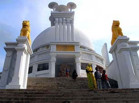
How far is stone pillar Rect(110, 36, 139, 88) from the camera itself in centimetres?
1001

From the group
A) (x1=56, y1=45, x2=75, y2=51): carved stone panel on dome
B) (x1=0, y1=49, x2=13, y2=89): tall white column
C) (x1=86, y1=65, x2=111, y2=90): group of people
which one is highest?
(x1=56, y1=45, x2=75, y2=51): carved stone panel on dome

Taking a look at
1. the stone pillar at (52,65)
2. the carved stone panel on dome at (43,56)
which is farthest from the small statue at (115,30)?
the carved stone panel on dome at (43,56)

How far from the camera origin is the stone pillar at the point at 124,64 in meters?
10.0

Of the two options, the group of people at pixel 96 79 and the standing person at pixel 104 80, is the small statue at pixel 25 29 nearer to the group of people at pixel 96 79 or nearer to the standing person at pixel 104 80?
the group of people at pixel 96 79

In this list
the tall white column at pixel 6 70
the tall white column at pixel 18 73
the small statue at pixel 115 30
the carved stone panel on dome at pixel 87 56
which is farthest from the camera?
the carved stone panel on dome at pixel 87 56

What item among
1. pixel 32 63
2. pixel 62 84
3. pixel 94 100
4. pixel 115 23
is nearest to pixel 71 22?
pixel 32 63

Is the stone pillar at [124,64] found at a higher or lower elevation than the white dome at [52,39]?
lower

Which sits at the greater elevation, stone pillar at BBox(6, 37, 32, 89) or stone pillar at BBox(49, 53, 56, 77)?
stone pillar at BBox(49, 53, 56, 77)

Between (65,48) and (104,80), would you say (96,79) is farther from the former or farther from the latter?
(65,48)

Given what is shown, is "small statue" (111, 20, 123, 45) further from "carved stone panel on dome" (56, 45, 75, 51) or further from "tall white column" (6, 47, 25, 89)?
"carved stone panel on dome" (56, 45, 75, 51)

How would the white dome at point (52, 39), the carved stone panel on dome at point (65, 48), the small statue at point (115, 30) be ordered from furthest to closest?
the white dome at point (52, 39), the carved stone panel on dome at point (65, 48), the small statue at point (115, 30)

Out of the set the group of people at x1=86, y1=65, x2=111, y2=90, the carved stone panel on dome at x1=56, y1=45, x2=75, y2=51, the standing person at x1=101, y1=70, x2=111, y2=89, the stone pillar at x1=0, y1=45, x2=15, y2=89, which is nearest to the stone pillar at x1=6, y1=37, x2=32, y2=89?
the stone pillar at x1=0, y1=45, x2=15, y2=89

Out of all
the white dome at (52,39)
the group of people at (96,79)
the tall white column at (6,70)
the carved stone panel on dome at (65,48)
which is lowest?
the group of people at (96,79)

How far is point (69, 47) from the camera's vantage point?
65.4ft
